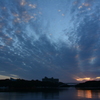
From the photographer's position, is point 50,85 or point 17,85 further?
point 50,85

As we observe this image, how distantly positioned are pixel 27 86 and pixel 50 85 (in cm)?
3016

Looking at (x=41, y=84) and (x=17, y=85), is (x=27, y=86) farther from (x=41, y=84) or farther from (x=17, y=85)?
(x=41, y=84)

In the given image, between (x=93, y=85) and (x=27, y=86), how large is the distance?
64399mm

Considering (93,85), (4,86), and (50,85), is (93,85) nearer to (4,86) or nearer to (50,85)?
(50,85)

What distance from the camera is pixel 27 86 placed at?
76438 millimetres

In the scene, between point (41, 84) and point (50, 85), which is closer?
point (41, 84)

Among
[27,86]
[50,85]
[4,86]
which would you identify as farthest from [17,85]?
[50,85]

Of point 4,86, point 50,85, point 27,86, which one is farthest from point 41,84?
point 4,86

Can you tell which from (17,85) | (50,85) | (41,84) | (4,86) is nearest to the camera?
(17,85)

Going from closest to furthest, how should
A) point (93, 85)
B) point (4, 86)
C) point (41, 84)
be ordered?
point (4, 86) < point (41, 84) < point (93, 85)

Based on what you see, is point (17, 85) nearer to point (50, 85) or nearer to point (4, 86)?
point (4, 86)

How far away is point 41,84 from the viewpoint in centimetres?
9550

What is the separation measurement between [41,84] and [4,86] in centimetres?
2663

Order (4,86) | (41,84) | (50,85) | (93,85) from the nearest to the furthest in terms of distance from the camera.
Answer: (4,86) → (41,84) → (50,85) → (93,85)
